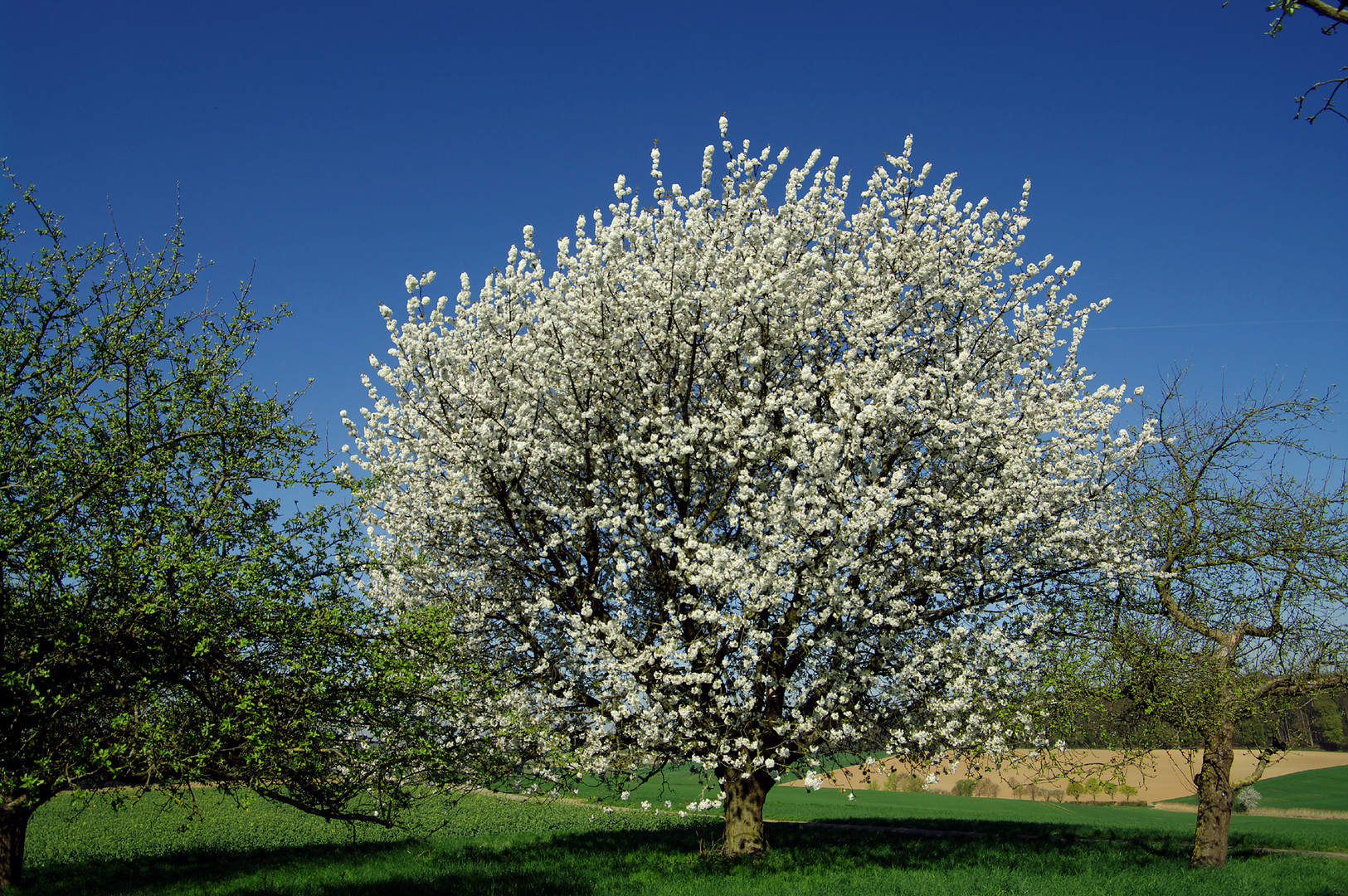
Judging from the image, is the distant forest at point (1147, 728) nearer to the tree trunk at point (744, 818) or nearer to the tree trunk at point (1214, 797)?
the tree trunk at point (1214, 797)

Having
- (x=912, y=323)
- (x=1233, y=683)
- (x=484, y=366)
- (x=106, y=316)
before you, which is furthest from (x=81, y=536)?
(x=1233, y=683)

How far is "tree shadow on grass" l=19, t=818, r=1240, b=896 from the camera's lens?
1465 cm

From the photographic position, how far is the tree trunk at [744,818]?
54.8ft

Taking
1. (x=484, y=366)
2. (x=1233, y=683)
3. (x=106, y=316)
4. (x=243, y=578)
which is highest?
(x=484, y=366)

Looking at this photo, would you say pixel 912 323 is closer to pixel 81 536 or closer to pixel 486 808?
pixel 81 536

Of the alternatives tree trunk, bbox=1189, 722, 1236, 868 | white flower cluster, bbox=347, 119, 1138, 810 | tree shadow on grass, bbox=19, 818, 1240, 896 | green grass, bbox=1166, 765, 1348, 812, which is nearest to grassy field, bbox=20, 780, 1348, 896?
tree shadow on grass, bbox=19, 818, 1240, 896

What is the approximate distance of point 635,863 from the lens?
16953mm

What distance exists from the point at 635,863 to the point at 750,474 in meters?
8.82

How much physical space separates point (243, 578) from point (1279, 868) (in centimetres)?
2330

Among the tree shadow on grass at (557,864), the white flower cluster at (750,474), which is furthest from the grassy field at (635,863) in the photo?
the white flower cluster at (750,474)

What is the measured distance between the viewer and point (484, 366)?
16766 millimetres

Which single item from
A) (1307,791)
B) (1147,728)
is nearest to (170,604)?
(1147,728)

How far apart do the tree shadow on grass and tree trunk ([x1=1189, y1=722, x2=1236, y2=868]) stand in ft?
2.68

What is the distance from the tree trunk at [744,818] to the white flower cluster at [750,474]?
31 cm
